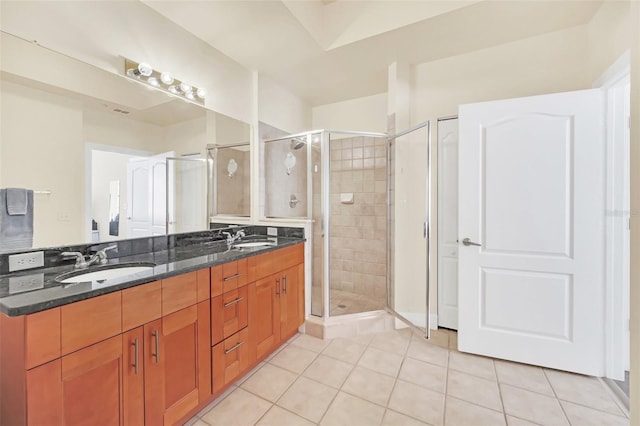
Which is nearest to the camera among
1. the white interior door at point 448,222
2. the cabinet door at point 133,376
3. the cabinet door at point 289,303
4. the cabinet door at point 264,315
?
the cabinet door at point 133,376

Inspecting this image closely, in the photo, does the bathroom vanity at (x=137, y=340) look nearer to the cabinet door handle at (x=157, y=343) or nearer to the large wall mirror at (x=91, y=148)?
the cabinet door handle at (x=157, y=343)

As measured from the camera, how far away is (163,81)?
1962mm

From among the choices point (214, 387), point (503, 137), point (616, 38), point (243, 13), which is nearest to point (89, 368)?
point (214, 387)

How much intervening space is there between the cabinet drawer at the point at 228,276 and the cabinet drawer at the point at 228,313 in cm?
3

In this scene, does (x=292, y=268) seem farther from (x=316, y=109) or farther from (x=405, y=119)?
(x=316, y=109)

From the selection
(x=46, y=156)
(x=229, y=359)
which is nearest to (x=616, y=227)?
(x=229, y=359)

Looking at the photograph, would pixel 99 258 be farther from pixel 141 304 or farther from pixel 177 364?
pixel 177 364

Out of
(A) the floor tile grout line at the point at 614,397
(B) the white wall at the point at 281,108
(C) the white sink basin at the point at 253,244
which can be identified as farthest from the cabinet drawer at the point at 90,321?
(A) the floor tile grout line at the point at 614,397

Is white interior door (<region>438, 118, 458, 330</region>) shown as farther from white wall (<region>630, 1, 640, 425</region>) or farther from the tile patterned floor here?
white wall (<region>630, 1, 640, 425</region>)

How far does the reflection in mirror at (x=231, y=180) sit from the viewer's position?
2.47 m

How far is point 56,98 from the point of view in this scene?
4.74 ft

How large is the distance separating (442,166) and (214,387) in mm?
2449

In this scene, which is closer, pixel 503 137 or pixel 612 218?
pixel 612 218

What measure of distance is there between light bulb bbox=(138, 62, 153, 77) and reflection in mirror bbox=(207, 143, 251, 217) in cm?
67
